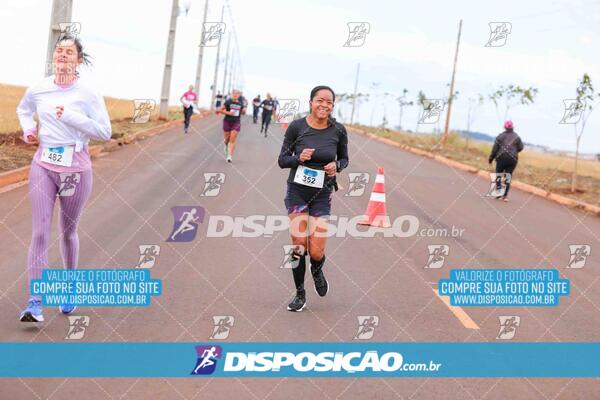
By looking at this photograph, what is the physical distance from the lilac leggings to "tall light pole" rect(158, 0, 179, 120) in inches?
1156

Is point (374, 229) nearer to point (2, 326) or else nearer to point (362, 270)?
point (362, 270)

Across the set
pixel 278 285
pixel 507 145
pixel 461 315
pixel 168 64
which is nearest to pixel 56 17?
pixel 278 285

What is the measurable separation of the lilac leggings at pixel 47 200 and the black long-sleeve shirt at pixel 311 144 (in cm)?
172

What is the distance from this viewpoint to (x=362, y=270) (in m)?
8.94

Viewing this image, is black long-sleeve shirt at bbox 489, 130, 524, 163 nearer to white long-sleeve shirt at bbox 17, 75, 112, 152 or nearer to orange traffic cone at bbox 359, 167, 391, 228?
orange traffic cone at bbox 359, 167, 391, 228

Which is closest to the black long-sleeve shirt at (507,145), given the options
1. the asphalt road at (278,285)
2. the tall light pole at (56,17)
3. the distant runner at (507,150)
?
the distant runner at (507,150)

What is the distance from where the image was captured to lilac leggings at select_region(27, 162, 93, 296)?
5.93 metres

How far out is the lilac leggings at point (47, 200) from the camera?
19.5 feet

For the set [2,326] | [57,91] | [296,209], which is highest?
[57,91]

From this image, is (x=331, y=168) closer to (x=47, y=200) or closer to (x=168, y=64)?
(x=47, y=200)

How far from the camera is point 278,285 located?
26.2 feet

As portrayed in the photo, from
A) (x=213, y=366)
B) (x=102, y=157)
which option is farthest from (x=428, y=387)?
(x=102, y=157)

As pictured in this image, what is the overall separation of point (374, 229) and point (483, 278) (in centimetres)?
323

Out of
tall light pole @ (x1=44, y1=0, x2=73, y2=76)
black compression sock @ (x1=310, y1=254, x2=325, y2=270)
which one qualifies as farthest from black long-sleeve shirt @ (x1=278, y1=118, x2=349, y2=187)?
tall light pole @ (x1=44, y1=0, x2=73, y2=76)
